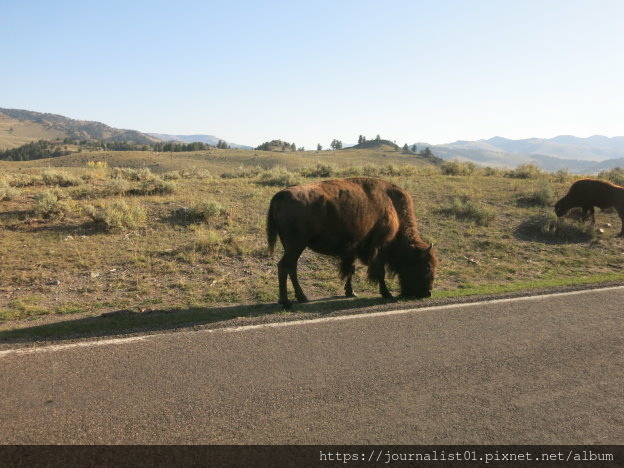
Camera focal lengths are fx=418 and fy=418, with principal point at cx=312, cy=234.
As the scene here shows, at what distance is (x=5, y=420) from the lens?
3.39 meters

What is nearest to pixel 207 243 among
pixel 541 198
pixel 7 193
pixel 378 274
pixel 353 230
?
pixel 353 230

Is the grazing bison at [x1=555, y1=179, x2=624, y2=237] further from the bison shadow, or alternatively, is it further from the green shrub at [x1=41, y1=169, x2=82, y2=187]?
the green shrub at [x1=41, y1=169, x2=82, y2=187]

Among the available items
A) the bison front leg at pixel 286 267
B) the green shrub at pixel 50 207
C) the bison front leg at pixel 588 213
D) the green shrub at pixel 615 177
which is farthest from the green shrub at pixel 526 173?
the green shrub at pixel 50 207

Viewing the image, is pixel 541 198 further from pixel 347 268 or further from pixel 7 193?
pixel 7 193

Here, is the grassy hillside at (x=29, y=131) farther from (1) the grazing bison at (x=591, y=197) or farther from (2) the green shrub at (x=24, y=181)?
(1) the grazing bison at (x=591, y=197)

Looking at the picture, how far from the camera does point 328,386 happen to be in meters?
4.07

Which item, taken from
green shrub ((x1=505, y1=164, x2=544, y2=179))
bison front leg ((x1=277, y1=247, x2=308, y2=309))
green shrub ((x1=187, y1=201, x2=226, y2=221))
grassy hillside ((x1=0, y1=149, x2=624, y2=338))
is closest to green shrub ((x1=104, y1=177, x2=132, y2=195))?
grassy hillside ((x1=0, y1=149, x2=624, y2=338))

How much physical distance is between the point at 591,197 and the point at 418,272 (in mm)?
10490

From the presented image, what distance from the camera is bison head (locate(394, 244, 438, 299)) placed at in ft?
22.9

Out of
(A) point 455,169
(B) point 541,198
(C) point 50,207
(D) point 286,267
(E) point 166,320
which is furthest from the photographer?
(A) point 455,169

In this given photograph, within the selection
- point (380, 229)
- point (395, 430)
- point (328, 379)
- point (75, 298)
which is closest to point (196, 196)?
point (75, 298)

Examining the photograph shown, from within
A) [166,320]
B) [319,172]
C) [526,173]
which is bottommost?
[166,320]

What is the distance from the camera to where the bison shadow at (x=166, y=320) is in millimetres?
5293
